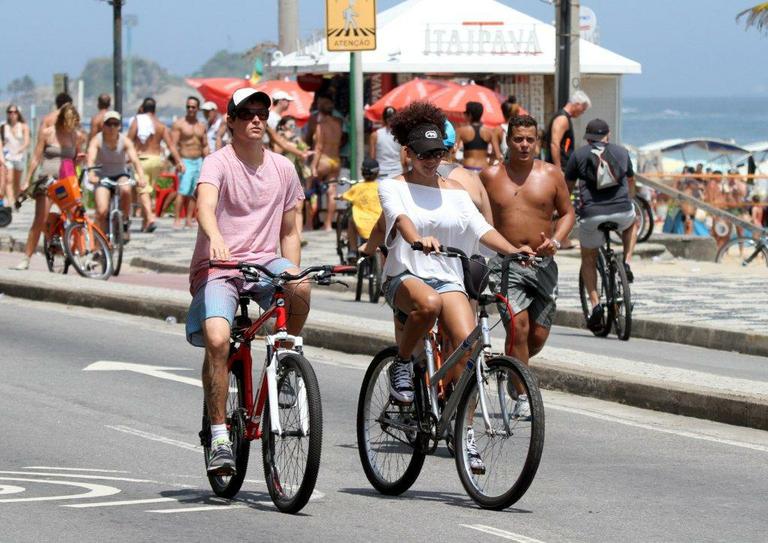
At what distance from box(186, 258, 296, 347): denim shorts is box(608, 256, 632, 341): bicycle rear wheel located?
7.18m

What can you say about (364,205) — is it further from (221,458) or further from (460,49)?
(460,49)

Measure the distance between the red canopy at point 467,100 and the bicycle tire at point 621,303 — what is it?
11.4 m

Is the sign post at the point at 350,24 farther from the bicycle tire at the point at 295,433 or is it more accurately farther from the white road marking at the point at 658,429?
the bicycle tire at the point at 295,433

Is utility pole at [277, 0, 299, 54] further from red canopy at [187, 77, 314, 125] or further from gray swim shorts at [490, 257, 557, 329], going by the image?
gray swim shorts at [490, 257, 557, 329]

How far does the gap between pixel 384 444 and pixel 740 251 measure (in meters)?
17.3

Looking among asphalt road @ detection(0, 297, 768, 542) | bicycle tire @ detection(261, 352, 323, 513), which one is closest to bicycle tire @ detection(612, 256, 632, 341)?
asphalt road @ detection(0, 297, 768, 542)

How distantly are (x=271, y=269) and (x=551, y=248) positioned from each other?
2.14 meters

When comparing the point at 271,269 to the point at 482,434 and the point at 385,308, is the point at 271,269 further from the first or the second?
the point at 385,308

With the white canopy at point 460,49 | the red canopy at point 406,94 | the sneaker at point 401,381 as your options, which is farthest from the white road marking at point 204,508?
the white canopy at point 460,49

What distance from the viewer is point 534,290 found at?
34.9 ft

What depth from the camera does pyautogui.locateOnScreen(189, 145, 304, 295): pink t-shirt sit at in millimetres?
8227

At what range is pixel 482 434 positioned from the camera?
26.3 feet

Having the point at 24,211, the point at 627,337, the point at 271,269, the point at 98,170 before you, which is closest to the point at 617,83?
the point at 24,211

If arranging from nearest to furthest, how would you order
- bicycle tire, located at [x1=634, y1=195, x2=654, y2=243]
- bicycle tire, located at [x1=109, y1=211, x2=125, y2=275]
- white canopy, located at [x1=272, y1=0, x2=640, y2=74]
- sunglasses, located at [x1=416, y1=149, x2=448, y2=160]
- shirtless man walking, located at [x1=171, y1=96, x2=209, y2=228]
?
sunglasses, located at [x1=416, y1=149, x2=448, y2=160] < bicycle tire, located at [x1=109, y1=211, x2=125, y2=275] < bicycle tire, located at [x1=634, y1=195, x2=654, y2=243] < shirtless man walking, located at [x1=171, y1=96, x2=209, y2=228] < white canopy, located at [x1=272, y1=0, x2=640, y2=74]
